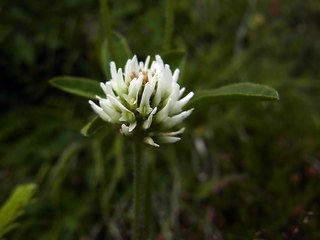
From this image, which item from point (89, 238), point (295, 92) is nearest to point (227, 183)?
point (89, 238)

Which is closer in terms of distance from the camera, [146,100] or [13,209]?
[146,100]

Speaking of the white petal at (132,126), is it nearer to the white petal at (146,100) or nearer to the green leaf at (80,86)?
the white petal at (146,100)

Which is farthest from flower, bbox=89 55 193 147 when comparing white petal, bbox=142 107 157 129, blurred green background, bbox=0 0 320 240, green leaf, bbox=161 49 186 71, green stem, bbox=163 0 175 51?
blurred green background, bbox=0 0 320 240

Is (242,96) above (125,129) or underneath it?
above

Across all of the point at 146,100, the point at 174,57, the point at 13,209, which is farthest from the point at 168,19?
the point at 13,209

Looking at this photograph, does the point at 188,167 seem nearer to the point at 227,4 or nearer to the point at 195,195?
the point at 195,195

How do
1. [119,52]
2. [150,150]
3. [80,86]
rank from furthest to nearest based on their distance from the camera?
1. [150,150]
2. [119,52]
3. [80,86]

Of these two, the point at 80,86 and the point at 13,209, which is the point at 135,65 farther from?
the point at 13,209
